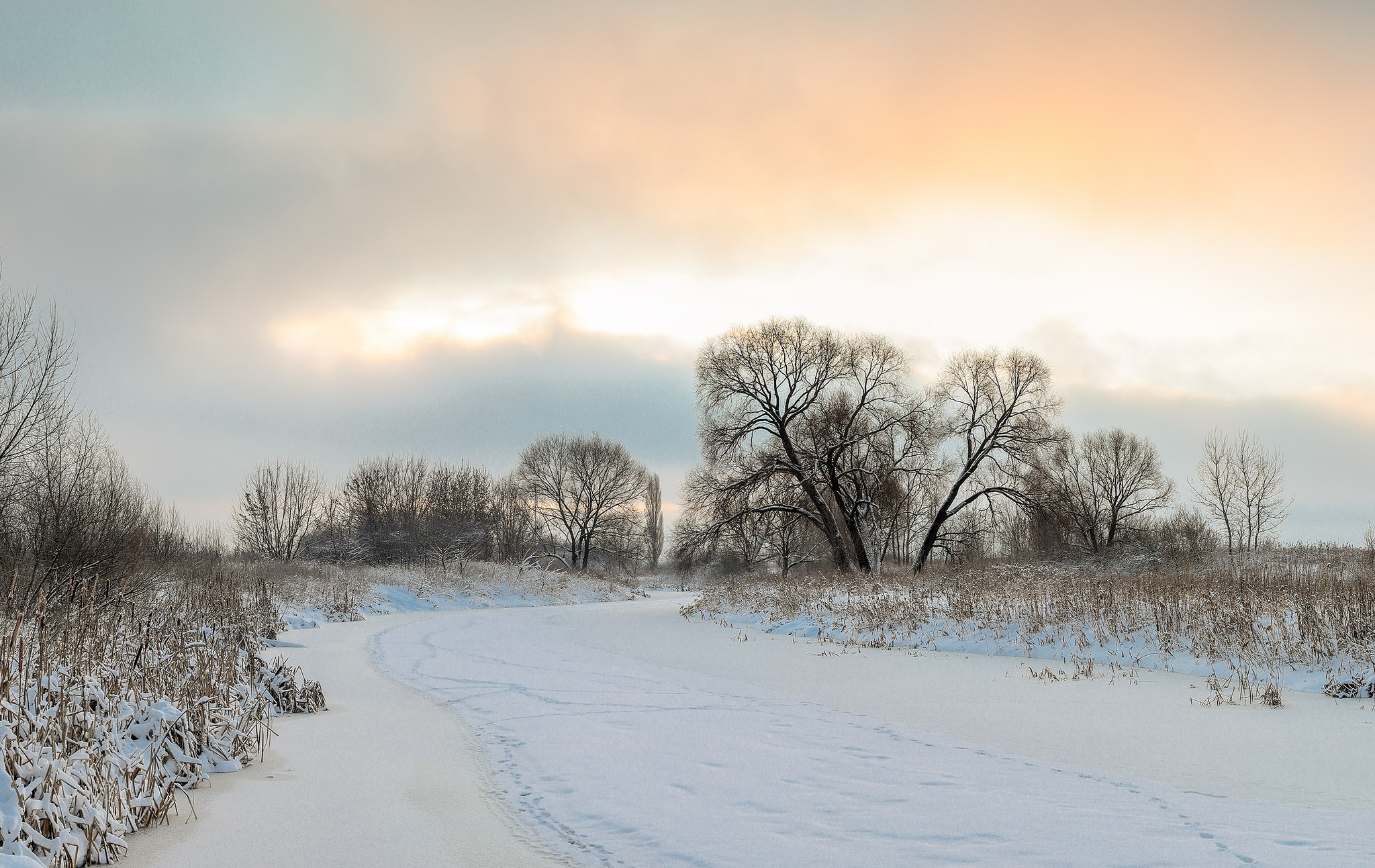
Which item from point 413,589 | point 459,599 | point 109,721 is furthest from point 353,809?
point 413,589

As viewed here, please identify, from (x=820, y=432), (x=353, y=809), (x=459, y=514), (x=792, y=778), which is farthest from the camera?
(x=459, y=514)

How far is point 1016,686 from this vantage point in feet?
28.9

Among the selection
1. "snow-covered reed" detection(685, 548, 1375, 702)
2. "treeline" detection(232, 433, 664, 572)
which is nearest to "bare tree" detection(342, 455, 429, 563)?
"treeline" detection(232, 433, 664, 572)

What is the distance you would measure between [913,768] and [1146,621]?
779 centimetres

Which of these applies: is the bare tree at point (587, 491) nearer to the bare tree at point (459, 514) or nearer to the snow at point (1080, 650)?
the bare tree at point (459, 514)

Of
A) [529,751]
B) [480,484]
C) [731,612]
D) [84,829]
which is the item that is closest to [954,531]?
[731,612]

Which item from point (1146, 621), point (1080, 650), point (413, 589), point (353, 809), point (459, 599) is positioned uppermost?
point (1146, 621)

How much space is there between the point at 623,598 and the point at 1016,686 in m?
36.7

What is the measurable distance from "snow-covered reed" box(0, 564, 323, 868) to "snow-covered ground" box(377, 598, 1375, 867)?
177cm

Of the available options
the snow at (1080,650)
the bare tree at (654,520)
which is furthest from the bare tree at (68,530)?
the bare tree at (654,520)

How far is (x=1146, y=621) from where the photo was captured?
10969 mm

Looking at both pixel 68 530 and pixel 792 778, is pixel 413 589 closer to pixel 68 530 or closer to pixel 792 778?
pixel 68 530

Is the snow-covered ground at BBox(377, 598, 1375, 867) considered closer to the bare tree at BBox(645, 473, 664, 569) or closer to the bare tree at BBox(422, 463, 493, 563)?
the bare tree at BBox(422, 463, 493, 563)

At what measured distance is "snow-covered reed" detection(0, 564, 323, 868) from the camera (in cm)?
344
